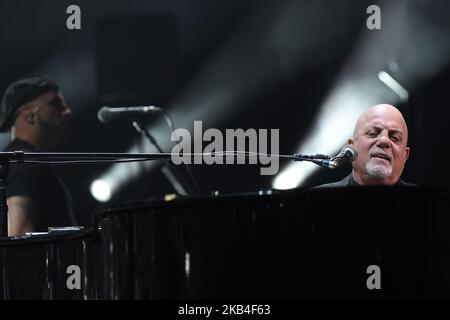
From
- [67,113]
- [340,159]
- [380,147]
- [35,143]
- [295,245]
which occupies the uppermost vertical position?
[67,113]

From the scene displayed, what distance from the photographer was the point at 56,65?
631cm

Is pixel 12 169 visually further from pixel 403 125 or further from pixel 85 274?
pixel 85 274

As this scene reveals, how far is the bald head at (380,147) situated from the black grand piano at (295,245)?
2186mm

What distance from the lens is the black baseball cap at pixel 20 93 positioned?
5.95 meters

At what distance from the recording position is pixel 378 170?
4672 mm

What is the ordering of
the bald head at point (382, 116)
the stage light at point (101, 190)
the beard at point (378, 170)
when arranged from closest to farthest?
the beard at point (378, 170)
the bald head at point (382, 116)
the stage light at point (101, 190)

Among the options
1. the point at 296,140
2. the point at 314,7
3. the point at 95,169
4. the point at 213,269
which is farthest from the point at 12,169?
the point at 213,269

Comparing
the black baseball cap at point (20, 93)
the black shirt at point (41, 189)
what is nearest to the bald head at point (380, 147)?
the black shirt at point (41, 189)

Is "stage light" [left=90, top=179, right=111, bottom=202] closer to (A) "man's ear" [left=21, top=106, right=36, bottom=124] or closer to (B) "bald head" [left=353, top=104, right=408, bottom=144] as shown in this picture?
(A) "man's ear" [left=21, top=106, right=36, bottom=124]

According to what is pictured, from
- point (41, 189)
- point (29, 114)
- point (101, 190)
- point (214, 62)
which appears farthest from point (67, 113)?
point (214, 62)

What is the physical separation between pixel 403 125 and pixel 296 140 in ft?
4.56

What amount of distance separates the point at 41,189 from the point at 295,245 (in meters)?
3.31

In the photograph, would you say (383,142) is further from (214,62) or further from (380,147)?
(214,62)

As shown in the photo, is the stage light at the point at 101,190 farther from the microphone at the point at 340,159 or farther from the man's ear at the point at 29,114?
the microphone at the point at 340,159
